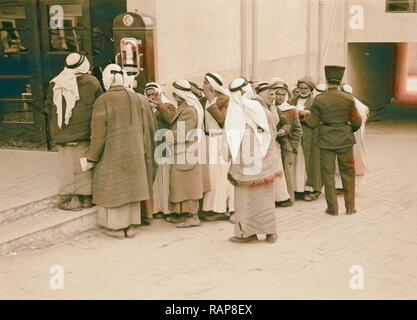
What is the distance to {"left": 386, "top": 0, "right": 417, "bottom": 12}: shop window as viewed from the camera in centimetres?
1390

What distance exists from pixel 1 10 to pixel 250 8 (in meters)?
4.01

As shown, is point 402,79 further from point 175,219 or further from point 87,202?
point 87,202

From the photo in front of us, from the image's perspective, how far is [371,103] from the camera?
16.6 metres

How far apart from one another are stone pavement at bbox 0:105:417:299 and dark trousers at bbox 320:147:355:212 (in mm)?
199

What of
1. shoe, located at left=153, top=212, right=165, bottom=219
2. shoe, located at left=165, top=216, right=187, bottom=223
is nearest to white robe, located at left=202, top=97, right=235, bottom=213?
shoe, located at left=165, top=216, right=187, bottom=223

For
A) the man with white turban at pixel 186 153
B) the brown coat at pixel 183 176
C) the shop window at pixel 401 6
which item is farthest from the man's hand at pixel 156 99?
the shop window at pixel 401 6

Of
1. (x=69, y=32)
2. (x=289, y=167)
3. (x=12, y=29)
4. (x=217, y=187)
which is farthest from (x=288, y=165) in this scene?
(x=12, y=29)

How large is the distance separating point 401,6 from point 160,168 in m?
8.93

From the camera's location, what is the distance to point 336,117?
7.55 meters

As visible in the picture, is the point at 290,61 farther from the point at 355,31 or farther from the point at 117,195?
the point at 117,195

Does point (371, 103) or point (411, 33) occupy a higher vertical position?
point (411, 33)

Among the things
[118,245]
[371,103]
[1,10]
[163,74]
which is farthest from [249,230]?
[371,103]

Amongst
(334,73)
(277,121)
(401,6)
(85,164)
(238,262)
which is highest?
(401,6)

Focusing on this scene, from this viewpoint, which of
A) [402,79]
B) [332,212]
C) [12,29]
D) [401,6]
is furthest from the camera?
[402,79]
